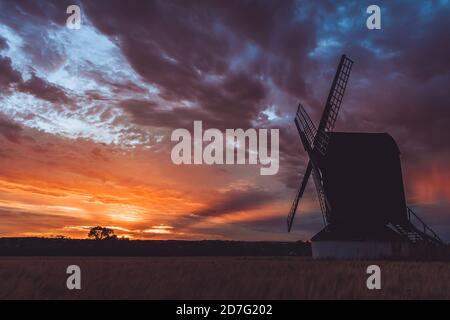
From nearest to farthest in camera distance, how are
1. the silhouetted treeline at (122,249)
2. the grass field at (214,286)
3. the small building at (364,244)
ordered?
1. the grass field at (214,286)
2. the small building at (364,244)
3. the silhouetted treeline at (122,249)

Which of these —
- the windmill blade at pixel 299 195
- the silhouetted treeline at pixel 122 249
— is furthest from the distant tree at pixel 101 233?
the windmill blade at pixel 299 195

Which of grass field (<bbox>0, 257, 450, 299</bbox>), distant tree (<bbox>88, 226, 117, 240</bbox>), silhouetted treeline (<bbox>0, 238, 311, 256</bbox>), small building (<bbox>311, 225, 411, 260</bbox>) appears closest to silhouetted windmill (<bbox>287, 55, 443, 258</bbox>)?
small building (<bbox>311, 225, 411, 260</bbox>)

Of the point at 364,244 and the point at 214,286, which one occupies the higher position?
the point at 364,244

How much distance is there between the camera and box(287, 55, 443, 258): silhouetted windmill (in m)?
40.8

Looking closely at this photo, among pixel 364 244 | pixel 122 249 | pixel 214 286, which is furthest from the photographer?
pixel 122 249

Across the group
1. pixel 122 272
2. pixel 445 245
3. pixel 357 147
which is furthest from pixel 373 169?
pixel 122 272

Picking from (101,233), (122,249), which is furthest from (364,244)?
(101,233)

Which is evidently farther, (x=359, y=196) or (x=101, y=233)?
(x=101, y=233)

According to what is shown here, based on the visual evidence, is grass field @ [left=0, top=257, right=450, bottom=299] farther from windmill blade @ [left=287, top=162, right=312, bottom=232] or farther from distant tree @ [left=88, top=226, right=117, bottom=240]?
distant tree @ [left=88, top=226, right=117, bottom=240]

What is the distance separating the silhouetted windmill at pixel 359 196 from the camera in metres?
40.8

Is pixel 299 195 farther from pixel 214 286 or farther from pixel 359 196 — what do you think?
pixel 214 286

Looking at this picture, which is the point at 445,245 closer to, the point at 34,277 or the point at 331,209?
the point at 331,209

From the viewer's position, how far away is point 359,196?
41.6 meters

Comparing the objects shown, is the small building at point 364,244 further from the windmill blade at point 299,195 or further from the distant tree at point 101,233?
the distant tree at point 101,233
